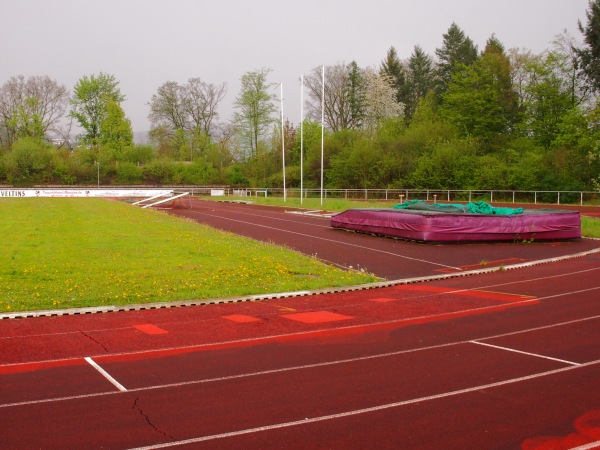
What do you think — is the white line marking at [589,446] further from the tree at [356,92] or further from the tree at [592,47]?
the tree at [356,92]

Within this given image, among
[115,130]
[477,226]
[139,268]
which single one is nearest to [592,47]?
[477,226]

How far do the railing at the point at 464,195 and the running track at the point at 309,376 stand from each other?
1154 inches

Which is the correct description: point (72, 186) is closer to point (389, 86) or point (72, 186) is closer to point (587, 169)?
point (389, 86)

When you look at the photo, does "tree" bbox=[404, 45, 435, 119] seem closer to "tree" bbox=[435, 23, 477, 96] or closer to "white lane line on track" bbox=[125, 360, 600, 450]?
"tree" bbox=[435, 23, 477, 96]

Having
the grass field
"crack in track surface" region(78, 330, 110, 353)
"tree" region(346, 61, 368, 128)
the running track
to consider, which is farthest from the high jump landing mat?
"tree" region(346, 61, 368, 128)

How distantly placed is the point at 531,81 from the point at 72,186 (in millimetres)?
60851

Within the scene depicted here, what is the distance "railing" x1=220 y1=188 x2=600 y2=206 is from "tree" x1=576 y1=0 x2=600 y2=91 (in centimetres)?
1413

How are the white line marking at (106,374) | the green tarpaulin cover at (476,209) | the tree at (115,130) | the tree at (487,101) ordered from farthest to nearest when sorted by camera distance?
the tree at (115,130) → the tree at (487,101) → the green tarpaulin cover at (476,209) → the white line marking at (106,374)

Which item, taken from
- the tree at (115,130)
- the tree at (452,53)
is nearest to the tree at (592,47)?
the tree at (452,53)

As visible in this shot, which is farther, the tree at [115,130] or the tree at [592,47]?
the tree at [115,130]

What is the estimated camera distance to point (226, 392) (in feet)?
25.0

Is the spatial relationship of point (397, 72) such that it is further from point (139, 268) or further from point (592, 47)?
point (139, 268)

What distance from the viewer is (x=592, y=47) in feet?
178

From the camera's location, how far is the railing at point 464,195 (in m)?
Answer: 44.7
